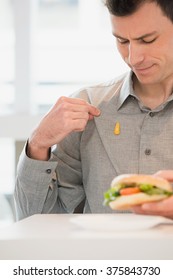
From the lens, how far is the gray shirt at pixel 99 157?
2.00 metres

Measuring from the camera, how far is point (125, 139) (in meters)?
→ 2.05

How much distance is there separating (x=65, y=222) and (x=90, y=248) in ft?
1.01

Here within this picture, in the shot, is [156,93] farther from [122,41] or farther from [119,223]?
[119,223]

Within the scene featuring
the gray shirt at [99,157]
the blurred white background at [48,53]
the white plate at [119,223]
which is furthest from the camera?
the blurred white background at [48,53]

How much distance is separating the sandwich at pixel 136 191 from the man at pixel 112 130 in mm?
539

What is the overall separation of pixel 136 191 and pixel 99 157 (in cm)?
69

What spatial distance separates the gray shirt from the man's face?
151 mm

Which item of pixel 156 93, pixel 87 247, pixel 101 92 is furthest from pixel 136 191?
pixel 101 92

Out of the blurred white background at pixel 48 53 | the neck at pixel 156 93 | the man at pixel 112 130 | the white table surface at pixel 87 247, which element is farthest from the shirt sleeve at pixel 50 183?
the blurred white background at pixel 48 53

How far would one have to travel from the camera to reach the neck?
6.74 ft

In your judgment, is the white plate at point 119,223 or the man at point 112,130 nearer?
the white plate at point 119,223

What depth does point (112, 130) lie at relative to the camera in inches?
81.8

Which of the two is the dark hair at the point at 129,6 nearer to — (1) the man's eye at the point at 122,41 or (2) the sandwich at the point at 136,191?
(1) the man's eye at the point at 122,41

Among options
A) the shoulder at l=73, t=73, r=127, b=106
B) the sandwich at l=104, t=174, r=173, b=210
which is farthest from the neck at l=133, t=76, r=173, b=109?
the sandwich at l=104, t=174, r=173, b=210
